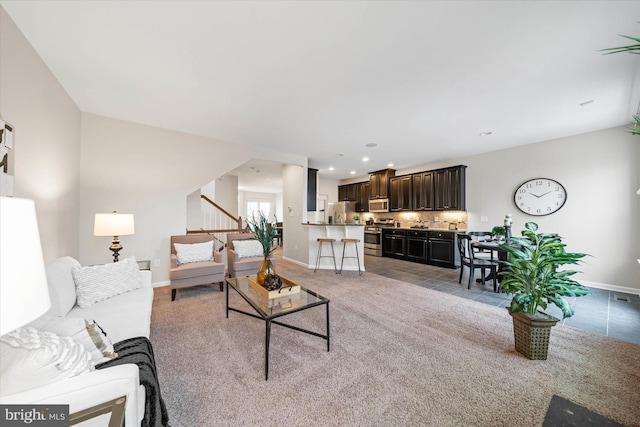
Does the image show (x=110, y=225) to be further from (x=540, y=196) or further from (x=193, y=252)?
(x=540, y=196)

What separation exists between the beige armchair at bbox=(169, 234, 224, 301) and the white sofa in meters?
1.10

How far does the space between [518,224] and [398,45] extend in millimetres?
4740

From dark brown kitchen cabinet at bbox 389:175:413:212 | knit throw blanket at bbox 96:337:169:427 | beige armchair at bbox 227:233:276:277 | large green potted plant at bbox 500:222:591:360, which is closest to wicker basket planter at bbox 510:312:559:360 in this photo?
large green potted plant at bbox 500:222:591:360

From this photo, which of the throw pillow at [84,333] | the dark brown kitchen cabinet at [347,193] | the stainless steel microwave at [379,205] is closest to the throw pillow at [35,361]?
the throw pillow at [84,333]

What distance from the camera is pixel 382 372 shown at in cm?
181

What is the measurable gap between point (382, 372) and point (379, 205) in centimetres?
588

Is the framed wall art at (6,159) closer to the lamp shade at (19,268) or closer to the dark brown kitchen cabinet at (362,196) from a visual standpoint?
the lamp shade at (19,268)

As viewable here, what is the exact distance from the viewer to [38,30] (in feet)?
5.93

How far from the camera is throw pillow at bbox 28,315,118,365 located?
3.73 feet

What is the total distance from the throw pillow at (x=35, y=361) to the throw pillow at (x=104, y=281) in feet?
4.19

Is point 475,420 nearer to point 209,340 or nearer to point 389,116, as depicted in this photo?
point 209,340

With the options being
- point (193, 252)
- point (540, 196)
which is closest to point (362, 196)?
point (540, 196)

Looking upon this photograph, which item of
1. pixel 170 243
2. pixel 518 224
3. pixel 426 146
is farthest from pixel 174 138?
pixel 518 224

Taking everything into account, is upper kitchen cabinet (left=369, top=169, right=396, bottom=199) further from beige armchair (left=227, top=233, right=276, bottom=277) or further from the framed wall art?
the framed wall art
